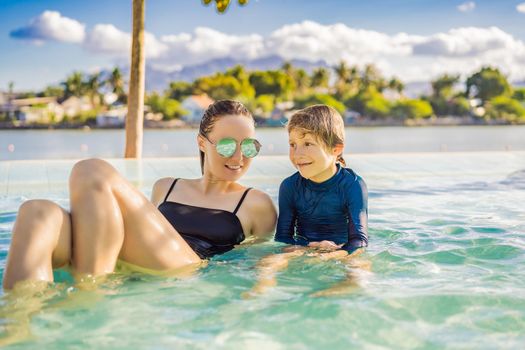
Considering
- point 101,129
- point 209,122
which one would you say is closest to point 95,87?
point 101,129

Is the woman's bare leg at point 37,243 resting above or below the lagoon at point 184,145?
above

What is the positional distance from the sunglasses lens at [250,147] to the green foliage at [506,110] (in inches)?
3853

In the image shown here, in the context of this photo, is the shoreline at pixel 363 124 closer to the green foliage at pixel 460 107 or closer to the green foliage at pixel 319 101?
the green foliage at pixel 460 107

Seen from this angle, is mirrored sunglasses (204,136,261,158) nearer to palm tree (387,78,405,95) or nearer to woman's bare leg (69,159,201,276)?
woman's bare leg (69,159,201,276)

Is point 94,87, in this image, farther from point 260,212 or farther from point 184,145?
point 260,212

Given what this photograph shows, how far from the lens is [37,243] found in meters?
2.65

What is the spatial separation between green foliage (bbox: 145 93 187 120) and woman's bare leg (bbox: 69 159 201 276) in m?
80.6

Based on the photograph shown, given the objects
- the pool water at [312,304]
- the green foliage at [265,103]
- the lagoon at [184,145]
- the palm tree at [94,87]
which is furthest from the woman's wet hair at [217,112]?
the palm tree at [94,87]

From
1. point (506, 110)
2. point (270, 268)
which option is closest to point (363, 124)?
point (506, 110)

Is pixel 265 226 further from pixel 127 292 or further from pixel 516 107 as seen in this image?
pixel 516 107

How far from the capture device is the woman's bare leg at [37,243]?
262cm

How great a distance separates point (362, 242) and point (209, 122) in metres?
0.98

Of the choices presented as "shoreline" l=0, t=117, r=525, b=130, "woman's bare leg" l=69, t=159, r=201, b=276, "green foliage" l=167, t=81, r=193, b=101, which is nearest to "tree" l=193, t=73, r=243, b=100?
"green foliage" l=167, t=81, r=193, b=101

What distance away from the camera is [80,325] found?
8.43 ft
